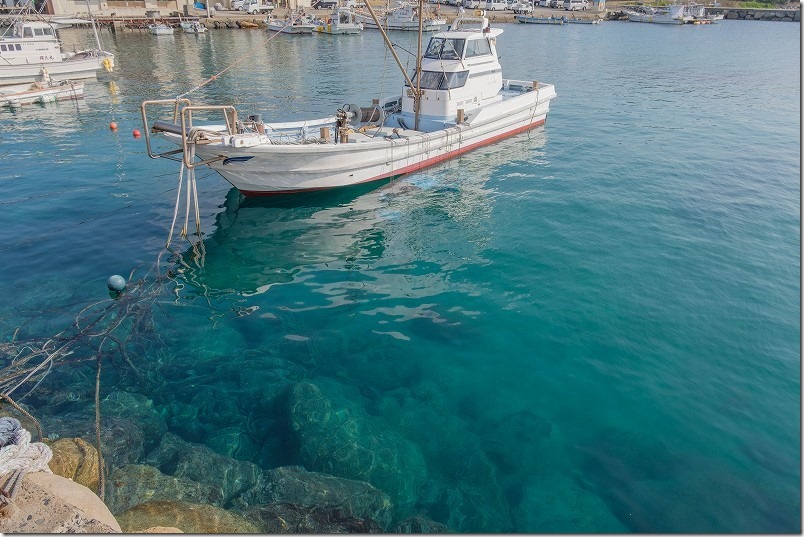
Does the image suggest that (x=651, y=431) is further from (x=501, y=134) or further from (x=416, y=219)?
(x=501, y=134)

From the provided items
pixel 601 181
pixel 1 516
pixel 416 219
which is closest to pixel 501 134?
pixel 601 181

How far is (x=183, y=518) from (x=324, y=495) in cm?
204

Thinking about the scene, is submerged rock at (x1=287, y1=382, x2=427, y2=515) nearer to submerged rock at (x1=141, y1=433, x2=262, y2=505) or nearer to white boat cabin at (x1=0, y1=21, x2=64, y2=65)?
submerged rock at (x1=141, y1=433, x2=262, y2=505)

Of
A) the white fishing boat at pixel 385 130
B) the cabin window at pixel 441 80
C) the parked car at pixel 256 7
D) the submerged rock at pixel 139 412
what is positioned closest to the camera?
the submerged rock at pixel 139 412

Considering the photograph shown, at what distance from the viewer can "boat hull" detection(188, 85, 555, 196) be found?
16391mm

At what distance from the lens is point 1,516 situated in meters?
5.46

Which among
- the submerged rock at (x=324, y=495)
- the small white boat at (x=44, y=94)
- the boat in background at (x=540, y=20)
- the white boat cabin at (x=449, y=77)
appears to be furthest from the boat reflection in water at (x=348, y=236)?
the boat in background at (x=540, y=20)

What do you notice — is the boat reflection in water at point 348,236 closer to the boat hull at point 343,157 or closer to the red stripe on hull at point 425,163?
the red stripe on hull at point 425,163

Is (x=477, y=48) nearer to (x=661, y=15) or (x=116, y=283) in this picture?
(x=116, y=283)

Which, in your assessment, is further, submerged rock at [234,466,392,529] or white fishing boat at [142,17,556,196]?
white fishing boat at [142,17,556,196]

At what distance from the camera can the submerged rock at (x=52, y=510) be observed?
5.39m

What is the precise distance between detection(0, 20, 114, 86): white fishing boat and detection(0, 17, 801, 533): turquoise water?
48.3 ft

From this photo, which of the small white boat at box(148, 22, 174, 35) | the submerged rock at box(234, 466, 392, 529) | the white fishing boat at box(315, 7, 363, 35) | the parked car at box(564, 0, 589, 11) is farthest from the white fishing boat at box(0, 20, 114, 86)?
the parked car at box(564, 0, 589, 11)

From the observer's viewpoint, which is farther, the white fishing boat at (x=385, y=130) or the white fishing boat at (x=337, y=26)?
the white fishing boat at (x=337, y=26)
